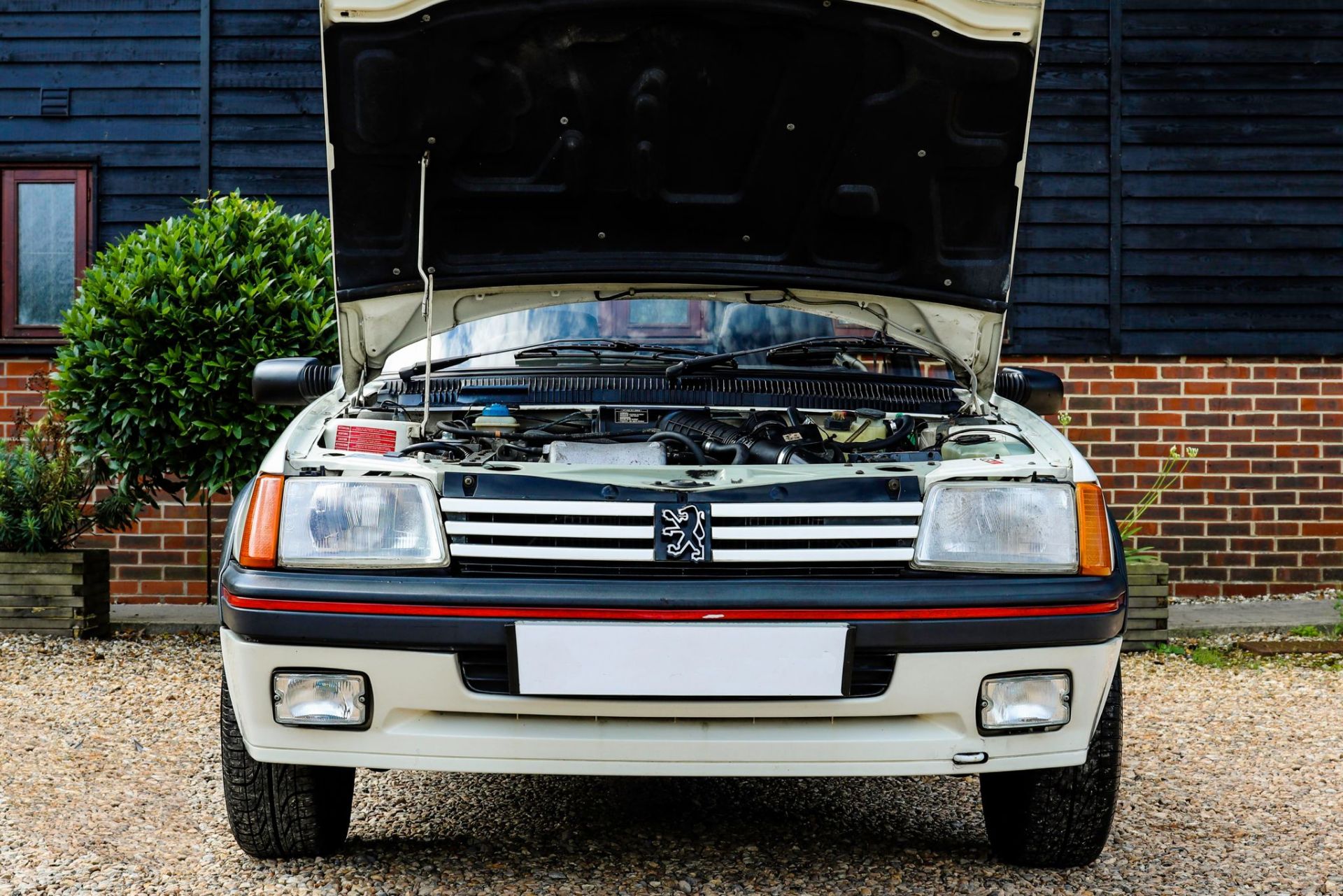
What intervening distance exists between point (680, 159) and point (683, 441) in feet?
2.39

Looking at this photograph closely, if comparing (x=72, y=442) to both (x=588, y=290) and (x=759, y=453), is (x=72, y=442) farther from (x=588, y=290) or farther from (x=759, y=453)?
(x=759, y=453)

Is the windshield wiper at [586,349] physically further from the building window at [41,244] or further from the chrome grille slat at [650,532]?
the building window at [41,244]

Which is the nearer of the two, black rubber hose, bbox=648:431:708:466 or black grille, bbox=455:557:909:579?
black grille, bbox=455:557:909:579

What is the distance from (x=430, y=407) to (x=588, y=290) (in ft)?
1.73

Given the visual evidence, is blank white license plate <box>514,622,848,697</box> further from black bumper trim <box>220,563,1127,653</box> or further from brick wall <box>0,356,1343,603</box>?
brick wall <box>0,356,1343,603</box>

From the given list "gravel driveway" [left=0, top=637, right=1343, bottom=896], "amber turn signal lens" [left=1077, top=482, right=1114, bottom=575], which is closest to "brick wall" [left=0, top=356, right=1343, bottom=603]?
"gravel driveway" [left=0, top=637, right=1343, bottom=896]

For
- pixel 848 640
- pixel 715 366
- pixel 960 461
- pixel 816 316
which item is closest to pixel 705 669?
pixel 848 640

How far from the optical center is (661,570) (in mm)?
2361

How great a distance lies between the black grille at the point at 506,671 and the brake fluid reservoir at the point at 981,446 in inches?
20.3

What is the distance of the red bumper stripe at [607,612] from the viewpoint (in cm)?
229

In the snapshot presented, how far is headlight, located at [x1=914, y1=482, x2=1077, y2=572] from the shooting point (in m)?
2.41

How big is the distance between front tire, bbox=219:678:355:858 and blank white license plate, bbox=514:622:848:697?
0.66 meters

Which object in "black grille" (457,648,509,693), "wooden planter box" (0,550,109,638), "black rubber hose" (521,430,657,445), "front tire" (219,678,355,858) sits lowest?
"wooden planter box" (0,550,109,638)

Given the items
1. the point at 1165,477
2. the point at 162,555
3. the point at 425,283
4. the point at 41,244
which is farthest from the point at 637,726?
the point at 41,244
